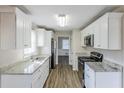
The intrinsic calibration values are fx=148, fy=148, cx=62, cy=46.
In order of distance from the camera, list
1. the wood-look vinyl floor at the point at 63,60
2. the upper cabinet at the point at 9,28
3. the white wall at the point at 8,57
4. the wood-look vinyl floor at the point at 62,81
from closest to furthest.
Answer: the upper cabinet at the point at 9,28
the white wall at the point at 8,57
the wood-look vinyl floor at the point at 62,81
the wood-look vinyl floor at the point at 63,60

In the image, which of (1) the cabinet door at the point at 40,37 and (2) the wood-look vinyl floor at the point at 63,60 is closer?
(1) the cabinet door at the point at 40,37

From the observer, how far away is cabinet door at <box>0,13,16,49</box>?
293cm

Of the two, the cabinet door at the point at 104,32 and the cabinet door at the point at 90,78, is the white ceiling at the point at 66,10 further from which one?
the cabinet door at the point at 90,78

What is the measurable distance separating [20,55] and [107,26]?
2.62 metres

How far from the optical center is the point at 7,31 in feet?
9.69

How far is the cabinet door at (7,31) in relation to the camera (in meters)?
2.93

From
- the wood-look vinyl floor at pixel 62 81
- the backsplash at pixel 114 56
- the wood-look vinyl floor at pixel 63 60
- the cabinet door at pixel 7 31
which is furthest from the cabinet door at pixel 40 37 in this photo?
the cabinet door at pixel 7 31

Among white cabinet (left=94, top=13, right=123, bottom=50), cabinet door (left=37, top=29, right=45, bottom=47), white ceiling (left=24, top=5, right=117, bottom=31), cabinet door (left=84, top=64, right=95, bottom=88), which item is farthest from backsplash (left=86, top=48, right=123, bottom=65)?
cabinet door (left=37, top=29, right=45, bottom=47)

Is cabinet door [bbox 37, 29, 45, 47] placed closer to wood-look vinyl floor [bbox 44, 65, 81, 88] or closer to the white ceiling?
wood-look vinyl floor [bbox 44, 65, 81, 88]

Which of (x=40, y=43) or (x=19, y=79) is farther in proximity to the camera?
(x=40, y=43)
